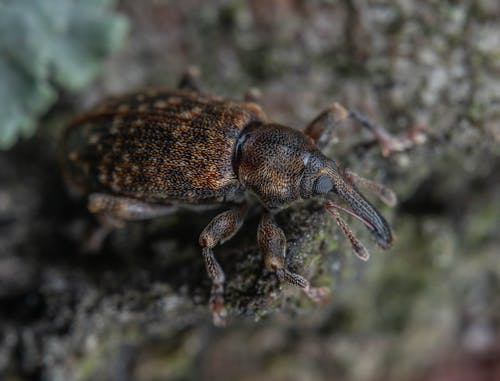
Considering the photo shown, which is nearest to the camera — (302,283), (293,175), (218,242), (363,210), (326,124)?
(302,283)

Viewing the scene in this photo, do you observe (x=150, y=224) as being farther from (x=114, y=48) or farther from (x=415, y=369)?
(x=415, y=369)

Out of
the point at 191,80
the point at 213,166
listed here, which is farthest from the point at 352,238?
the point at 191,80

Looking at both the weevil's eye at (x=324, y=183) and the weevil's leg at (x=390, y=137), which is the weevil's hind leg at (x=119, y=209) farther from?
the weevil's leg at (x=390, y=137)

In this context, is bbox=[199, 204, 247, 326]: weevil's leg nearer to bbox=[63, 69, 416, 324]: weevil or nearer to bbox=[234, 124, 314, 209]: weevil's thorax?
bbox=[63, 69, 416, 324]: weevil

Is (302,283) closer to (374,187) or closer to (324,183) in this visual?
(324,183)

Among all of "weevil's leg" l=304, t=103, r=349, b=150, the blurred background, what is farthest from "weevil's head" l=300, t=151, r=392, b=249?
"weevil's leg" l=304, t=103, r=349, b=150

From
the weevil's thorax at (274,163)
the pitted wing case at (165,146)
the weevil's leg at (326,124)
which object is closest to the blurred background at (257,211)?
the weevil's leg at (326,124)

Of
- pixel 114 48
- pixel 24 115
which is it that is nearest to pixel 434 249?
pixel 114 48
